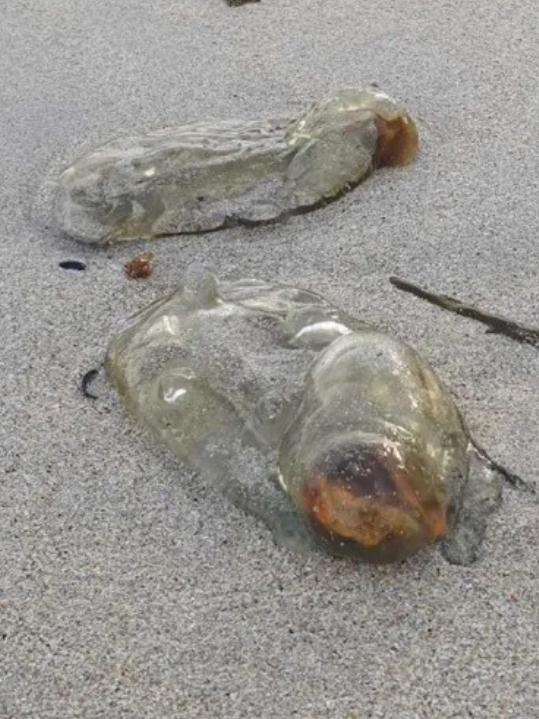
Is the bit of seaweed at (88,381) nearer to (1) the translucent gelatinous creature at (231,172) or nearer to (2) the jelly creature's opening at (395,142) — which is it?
(1) the translucent gelatinous creature at (231,172)

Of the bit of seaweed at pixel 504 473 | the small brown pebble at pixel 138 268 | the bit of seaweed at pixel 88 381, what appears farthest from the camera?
the small brown pebble at pixel 138 268

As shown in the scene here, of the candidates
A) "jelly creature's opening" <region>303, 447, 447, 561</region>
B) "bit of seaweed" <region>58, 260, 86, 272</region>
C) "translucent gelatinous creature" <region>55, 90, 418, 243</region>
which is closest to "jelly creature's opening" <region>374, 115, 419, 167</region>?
"translucent gelatinous creature" <region>55, 90, 418, 243</region>

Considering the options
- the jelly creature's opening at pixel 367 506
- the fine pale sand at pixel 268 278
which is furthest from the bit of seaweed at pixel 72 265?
the jelly creature's opening at pixel 367 506

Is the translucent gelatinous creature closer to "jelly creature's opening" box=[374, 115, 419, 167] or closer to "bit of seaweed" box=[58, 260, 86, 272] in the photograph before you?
"jelly creature's opening" box=[374, 115, 419, 167]

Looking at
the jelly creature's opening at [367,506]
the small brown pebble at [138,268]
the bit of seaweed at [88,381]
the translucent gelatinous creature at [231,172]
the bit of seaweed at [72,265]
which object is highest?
the jelly creature's opening at [367,506]

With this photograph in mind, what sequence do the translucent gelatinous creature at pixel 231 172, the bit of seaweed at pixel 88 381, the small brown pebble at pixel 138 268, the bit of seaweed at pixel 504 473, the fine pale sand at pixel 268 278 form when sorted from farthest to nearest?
the translucent gelatinous creature at pixel 231 172, the small brown pebble at pixel 138 268, the bit of seaweed at pixel 88 381, the bit of seaweed at pixel 504 473, the fine pale sand at pixel 268 278

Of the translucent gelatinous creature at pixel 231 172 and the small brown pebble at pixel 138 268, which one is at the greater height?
the translucent gelatinous creature at pixel 231 172

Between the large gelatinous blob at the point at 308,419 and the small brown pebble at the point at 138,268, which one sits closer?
the large gelatinous blob at the point at 308,419

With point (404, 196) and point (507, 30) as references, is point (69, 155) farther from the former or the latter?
point (507, 30)
